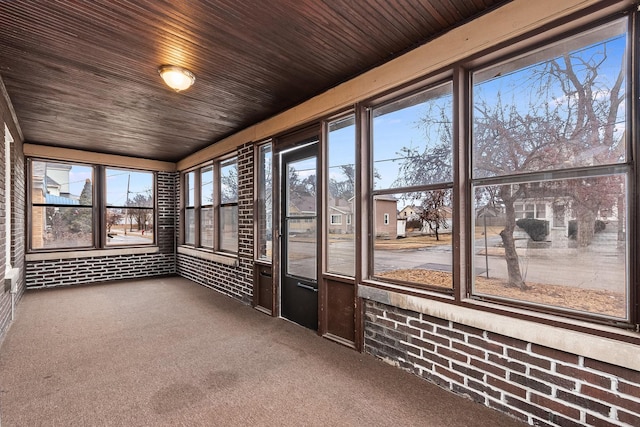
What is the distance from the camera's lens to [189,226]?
7023 millimetres

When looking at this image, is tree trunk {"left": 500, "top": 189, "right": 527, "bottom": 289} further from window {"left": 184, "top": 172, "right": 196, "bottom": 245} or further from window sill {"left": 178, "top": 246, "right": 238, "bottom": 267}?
window {"left": 184, "top": 172, "right": 196, "bottom": 245}

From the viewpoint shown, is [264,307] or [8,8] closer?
[8,8]

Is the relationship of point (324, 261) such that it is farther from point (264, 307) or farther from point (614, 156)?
point (614, 156)

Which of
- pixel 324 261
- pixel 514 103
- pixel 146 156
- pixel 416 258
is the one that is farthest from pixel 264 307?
pixel 146 156

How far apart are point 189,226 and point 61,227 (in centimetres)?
228

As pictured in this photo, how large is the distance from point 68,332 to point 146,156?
13.6ft

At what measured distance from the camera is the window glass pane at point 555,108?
1.81 m

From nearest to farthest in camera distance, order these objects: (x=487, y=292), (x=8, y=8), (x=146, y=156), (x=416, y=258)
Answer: (x=8, y=8) < (x=487, y=292) < (x=416, y=258) < (x=146, y=156)

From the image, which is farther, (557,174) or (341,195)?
(341,195)

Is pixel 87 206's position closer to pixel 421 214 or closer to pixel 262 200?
Answer: pixel 262 200

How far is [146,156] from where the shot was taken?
22.3 ft

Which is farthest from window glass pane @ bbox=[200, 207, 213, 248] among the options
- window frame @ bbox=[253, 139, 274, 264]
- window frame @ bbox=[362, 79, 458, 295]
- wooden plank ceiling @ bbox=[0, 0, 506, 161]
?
window frame @ bbox=[362, 79, 458, 295]

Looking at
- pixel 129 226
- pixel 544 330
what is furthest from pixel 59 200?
pixel 544 330

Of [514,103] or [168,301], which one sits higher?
[514,103]
